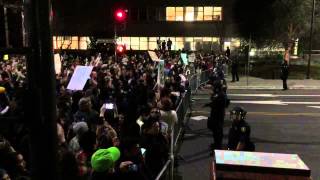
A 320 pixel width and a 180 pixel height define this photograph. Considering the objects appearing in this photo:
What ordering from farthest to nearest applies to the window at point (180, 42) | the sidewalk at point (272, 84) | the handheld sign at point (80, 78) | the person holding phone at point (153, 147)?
the window at point (180, 42)
the sidewalk at point (272, 84)
the handheld sign at point (80, 78)
the person holding phone at point (153, 147)

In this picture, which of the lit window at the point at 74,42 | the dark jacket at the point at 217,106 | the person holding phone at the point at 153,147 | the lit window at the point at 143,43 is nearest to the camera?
the person holding phone at the point at 153,147

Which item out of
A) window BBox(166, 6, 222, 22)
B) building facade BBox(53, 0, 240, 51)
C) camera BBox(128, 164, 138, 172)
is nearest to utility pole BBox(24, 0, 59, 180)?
camera BBox(128, 164, 138, 172)

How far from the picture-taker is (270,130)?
15344mm

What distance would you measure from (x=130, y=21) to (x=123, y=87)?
188 feet

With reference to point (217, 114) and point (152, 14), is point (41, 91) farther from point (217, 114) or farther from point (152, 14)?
point (152, 14)

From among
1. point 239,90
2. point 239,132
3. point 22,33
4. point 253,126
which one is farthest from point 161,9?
point 22,33

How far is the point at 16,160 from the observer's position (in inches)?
261

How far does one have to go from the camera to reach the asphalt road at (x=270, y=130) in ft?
37.7

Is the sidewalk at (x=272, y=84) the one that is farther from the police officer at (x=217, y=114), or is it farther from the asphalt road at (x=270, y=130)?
the police officer at (x=217, y=114)

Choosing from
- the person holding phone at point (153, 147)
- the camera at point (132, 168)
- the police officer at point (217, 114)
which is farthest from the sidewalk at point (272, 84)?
the camera at point (132, 168)

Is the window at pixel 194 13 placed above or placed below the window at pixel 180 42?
above

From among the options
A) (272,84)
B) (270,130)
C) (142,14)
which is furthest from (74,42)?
(270,130)

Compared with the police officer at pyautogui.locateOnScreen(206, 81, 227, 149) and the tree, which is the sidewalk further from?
the police officer at pyautogui.locateOnScreen(206, 81, 227, 149)

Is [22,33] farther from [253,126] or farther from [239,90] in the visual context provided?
[239,90]
